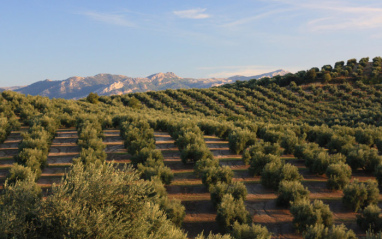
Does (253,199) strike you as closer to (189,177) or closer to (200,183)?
(200,183)

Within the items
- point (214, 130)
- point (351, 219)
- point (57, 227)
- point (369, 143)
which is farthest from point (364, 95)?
point (57, 227)

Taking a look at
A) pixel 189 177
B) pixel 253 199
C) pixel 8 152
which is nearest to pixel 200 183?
pixel 189 177

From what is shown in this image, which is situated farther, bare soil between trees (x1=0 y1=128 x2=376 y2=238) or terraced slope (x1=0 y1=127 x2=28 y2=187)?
terraced slope (x1=0 y1=127 x2=28 y2=187)

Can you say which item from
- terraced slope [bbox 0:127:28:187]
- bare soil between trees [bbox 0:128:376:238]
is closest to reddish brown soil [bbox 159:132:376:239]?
bare soil between trees [bbox 0:128:376:238]

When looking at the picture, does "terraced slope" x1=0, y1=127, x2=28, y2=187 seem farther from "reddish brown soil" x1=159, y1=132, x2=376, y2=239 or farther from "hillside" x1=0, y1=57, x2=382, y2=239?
"reddish brown soil" x1=159, y1=132, x2=376, y2=239

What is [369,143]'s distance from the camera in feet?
44.2

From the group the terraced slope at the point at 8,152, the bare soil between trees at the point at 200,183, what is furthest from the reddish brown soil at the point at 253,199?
the terraced slope at the point at 8,152

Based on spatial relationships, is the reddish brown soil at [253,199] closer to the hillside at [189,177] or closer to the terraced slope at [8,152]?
the hillside at [189,177]

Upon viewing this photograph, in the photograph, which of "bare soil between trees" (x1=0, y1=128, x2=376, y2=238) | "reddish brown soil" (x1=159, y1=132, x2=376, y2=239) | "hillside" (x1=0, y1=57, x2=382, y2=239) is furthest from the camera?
"bare soil between trees" (x1=0, y1=128, x2=376, y2=238)

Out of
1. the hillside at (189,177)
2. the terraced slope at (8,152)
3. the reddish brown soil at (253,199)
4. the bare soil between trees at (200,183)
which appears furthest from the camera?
the terraced slope at (8,152)

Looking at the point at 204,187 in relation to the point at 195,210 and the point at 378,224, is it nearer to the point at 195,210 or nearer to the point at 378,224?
the point at 195,210

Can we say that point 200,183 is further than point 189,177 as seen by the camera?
No

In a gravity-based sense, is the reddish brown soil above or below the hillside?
below

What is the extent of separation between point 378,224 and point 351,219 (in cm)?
80
